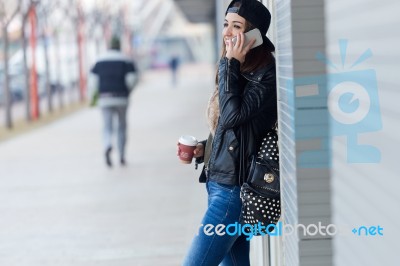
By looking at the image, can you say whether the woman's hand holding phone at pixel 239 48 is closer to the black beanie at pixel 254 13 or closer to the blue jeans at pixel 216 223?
the black beanie at pixel 254 13

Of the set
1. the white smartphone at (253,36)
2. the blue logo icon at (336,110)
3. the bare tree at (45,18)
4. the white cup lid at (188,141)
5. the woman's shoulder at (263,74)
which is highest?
the bare tree at (45,18)

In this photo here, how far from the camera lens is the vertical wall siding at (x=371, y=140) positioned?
213cm

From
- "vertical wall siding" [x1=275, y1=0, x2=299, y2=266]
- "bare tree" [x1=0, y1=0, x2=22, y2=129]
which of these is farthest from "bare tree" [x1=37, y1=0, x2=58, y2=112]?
"vertical wall siding" [x1=275, y1=0, x2=299, y2=266]

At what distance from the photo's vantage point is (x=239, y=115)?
11.4ft

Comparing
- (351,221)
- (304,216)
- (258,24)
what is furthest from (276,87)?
(351,221)

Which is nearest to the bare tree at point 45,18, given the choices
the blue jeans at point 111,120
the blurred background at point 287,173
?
the blurred background at point 287,173

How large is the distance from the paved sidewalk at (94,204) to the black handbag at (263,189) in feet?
10.4

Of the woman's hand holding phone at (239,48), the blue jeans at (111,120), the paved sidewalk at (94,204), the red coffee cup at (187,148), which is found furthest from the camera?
the blue jeans at (111,120)

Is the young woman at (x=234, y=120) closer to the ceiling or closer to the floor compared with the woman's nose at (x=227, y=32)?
closer to the floor

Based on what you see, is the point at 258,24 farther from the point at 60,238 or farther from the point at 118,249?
the point at 60,238

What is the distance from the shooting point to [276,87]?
3.54 metres

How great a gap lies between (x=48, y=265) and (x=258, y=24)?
12.0ft

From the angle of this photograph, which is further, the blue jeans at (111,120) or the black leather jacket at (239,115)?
the blue jeans at (111,120)

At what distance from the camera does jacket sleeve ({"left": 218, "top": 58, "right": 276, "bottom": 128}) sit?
3498 millimetres
